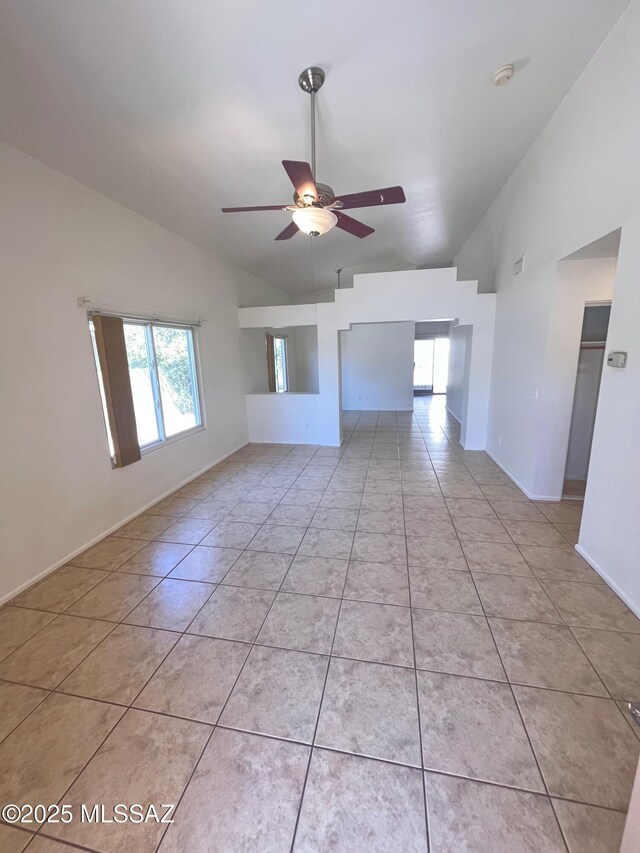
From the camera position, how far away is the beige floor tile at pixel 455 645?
1.68 m

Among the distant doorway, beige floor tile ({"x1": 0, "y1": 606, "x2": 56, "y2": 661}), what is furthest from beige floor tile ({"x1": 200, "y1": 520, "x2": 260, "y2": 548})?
the distant doorway

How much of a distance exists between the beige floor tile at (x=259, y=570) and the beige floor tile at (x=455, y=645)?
95 centimetres

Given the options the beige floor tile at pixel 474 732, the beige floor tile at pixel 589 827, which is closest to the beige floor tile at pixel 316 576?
the beige floor tile at pixel 474 732

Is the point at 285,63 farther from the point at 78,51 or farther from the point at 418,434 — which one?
the point at 418,434

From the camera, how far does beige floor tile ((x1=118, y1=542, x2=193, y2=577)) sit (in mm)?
2545

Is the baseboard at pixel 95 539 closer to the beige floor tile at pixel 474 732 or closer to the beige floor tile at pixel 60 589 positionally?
the beige floor tile at pixel 60 589

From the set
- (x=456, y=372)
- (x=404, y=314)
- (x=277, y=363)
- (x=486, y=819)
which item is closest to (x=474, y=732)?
(x=486, y=819)

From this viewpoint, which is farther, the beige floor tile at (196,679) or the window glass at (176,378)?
the window glass at (176,378)

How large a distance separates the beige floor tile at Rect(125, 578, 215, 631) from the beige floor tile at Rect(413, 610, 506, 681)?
134 cm

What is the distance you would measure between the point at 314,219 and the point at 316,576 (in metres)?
2.41

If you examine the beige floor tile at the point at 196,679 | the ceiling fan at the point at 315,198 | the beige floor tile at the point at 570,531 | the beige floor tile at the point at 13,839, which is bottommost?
the beige floor tile at the point at 13,839

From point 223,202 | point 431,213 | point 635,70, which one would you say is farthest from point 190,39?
point 431,213

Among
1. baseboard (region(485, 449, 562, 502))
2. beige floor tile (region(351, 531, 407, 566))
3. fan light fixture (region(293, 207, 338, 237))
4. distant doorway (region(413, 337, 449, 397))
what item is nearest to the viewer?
fan light fixture (region(293, 207, 338, 237))

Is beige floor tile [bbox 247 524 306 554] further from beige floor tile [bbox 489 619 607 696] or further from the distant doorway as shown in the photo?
the distant doorway
